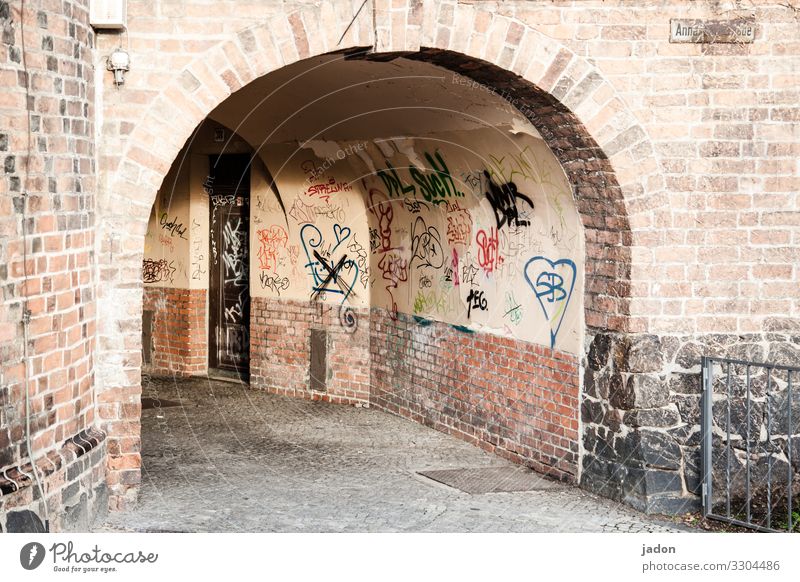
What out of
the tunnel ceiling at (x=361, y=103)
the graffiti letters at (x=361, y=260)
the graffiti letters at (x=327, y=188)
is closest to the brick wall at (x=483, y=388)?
the graffiti letters at (x=361, y=260)

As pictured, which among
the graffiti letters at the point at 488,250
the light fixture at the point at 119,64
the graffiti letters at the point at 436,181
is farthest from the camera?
the graffiti letters at the point at 436,181

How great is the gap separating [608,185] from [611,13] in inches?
47.3

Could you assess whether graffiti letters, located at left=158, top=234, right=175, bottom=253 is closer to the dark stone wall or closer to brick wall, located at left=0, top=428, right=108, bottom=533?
brick wall, located at left=0, top=428, right=108, bottom=533

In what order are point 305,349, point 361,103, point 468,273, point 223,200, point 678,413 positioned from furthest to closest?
point 223,200
point 305,349
point 468,273
point 361,103
point 678,413

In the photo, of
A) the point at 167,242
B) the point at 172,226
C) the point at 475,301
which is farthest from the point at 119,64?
the point at 167,242

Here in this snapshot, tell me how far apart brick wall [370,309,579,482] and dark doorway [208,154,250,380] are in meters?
2.22

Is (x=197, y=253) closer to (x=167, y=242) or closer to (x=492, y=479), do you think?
(x=167, y=242)

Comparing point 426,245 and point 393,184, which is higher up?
point 393,184

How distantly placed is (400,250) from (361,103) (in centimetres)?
221

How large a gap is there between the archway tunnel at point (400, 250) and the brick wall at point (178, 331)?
0.02 m

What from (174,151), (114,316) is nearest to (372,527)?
(114,316)

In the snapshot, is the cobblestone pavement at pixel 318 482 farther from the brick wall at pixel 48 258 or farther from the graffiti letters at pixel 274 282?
the graffiti letters at pixel 274 282

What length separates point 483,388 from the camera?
1074 cm

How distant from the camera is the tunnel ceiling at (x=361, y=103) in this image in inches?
362
